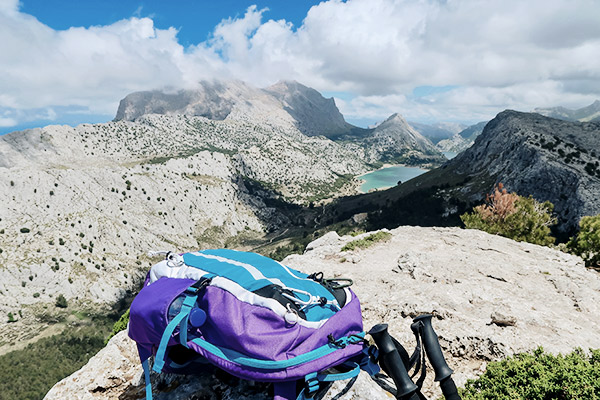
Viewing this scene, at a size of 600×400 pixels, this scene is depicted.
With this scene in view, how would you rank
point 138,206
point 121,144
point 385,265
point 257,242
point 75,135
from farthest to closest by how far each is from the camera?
point 121,144, point 75,135, point 257,242, point 138,206, point 385,265

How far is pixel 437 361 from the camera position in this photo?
3.05 m

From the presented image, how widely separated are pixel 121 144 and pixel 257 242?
119433 mm

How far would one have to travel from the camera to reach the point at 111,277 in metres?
95.2

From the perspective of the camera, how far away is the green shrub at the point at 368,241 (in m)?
12.9

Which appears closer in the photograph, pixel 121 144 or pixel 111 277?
pixel 111 277

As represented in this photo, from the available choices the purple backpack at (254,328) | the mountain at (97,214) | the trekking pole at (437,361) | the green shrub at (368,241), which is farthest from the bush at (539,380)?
the mountain at (97,214)

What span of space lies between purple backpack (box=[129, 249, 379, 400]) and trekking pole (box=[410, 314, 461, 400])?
2.06 feet

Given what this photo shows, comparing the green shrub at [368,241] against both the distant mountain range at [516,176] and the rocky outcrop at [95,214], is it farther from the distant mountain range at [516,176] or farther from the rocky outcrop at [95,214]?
the rocky outcrop at [95,214]

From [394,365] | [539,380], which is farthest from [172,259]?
[539,380]

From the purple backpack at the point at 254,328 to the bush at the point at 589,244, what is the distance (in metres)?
15.6

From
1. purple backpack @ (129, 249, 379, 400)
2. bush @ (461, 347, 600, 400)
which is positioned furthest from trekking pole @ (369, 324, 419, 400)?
bush @ (461, 347, 600, 400)

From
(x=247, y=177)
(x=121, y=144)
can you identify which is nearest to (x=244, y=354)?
(x=247, y=177)

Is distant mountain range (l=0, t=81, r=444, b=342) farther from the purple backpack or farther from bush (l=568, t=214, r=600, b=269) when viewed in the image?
bush (l=568, t=214, r=600, b=269)

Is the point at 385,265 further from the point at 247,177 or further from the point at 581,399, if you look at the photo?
the point at 247,177
